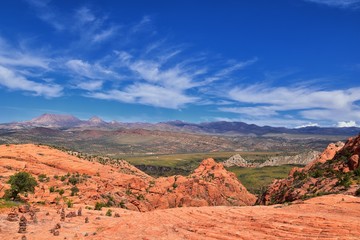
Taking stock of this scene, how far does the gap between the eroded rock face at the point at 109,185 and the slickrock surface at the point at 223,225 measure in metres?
18.4

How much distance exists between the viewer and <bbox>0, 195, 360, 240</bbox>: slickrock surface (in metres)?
25.8

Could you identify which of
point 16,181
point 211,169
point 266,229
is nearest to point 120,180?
point 16,181

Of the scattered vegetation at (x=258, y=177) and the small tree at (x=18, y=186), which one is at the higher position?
the small tree at (x=18, y=186)

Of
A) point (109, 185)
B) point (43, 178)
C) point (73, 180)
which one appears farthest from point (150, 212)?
point (43, 178)

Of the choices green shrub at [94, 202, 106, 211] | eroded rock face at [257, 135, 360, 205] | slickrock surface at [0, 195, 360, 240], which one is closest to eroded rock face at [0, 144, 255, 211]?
green shrub at [94, 202, 106, 211]

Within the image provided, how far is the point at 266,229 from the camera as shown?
1067 inches

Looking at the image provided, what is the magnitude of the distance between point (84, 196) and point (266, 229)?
36701mm

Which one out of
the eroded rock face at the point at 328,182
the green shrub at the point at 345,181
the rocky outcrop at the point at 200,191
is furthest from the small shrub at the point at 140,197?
the green shrub at the point at 345,181

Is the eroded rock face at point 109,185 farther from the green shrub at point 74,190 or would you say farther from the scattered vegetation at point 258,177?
the scattered vegetation at point 258,177

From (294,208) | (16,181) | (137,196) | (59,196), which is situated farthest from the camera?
(137,196)

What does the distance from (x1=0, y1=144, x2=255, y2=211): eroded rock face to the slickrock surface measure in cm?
1838

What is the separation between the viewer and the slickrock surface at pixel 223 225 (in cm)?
2584

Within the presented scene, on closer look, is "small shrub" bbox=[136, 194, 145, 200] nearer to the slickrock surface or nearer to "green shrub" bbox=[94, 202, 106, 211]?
"green shrub" bbox=[94, 202, 106, 211]

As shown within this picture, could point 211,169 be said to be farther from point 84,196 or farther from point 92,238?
point 92,238
